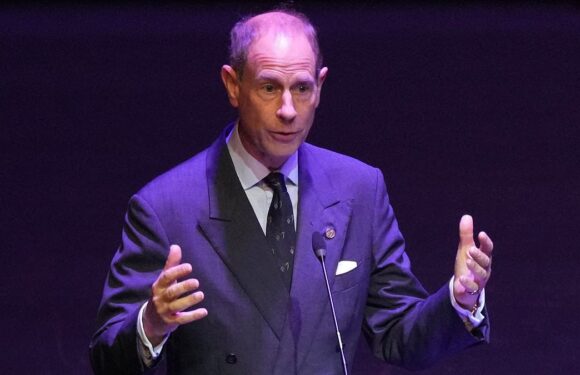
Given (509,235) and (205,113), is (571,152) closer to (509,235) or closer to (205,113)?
(509,235)

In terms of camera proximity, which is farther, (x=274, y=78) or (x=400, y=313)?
(x=400, y=313)

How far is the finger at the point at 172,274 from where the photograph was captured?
8.20 feet

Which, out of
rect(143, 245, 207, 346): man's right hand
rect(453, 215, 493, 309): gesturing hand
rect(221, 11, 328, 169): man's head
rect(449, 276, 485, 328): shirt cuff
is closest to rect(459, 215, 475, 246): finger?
rect(453, 215, 493, 309): gesturing hand

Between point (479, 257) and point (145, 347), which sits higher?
point (479, 257)

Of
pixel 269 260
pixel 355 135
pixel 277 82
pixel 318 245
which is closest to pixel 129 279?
pixel 269 260

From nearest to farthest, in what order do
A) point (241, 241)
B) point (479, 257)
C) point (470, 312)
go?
Answer: point (479, 257) → point (470, 312) → point (241, 241)

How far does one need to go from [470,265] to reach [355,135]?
2.44 m

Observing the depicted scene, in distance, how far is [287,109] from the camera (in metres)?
2.82

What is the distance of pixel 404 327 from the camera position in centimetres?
296

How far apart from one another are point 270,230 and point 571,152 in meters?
2.34

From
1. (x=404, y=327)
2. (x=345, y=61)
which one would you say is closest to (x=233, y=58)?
(x=404, y=327)

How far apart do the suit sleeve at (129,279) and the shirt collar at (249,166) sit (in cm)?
23

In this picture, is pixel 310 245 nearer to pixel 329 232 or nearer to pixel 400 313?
pixel 329 232

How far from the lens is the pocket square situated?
115 inches
